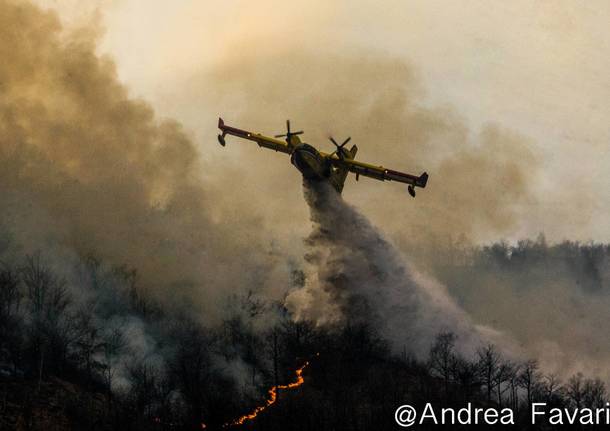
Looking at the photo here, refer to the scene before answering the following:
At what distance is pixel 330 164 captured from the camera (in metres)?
108

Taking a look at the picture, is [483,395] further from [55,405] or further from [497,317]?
[55,405]

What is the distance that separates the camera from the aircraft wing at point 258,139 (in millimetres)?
109250

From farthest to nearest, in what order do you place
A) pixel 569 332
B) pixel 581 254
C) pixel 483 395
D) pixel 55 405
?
pixel 581 254 < pixel 569 332 < pixel 483 395 < pixel 55 405

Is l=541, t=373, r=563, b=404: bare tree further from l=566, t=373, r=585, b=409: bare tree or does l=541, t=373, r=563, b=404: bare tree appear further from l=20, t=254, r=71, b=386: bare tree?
l=20, t=254, r=71, b=386: bare tree

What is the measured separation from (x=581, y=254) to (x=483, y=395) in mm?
93358

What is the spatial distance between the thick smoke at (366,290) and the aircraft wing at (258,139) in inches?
317

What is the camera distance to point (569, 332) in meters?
139

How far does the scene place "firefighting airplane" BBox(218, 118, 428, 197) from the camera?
105m

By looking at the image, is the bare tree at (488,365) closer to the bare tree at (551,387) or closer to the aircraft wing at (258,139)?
the bare tree at (551,387)

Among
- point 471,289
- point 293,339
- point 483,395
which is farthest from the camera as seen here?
point 471,289

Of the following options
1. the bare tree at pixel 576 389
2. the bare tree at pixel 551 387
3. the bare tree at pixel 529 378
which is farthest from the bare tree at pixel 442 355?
the bare tree at pixel 576 389

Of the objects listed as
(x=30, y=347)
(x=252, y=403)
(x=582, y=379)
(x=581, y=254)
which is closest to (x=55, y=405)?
(x=30, y=347)

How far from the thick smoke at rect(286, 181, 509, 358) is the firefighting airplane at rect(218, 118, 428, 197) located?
491cm

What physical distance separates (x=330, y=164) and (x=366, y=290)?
16.0 m
